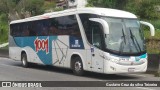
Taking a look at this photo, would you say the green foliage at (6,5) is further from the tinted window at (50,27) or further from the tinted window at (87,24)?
the tinted window at (87,24)

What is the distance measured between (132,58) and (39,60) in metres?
7.23

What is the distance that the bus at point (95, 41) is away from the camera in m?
17.5

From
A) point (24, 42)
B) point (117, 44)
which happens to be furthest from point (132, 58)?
point (24, 42)

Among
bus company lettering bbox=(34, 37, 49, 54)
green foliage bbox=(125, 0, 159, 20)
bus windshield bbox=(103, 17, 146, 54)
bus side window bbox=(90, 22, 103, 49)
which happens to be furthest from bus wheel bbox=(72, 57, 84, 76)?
green foliage bbox=(125, 0, 159, 20)

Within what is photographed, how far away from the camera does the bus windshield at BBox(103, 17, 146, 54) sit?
1759cm

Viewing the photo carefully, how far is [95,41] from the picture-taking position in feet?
59.6

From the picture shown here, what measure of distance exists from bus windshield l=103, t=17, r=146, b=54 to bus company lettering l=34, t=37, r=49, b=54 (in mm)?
5428

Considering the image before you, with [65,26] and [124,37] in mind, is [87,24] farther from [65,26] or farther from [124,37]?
[65,26]

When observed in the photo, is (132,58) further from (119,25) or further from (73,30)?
(73,30)

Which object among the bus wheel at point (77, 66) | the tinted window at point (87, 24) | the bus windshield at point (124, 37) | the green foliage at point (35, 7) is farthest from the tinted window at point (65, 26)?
the green foliage at point (35, 7)

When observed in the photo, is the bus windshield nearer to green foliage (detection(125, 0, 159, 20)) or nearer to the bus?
the bus

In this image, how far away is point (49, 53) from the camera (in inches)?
879

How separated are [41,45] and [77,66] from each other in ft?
13.9

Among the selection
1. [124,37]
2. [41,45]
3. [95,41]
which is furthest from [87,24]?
[41,45]
